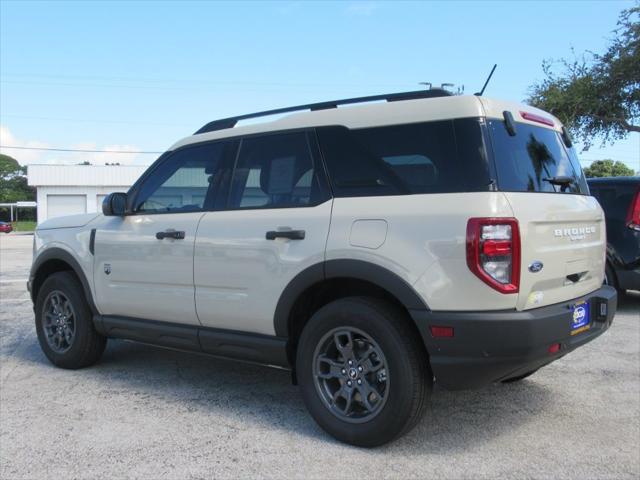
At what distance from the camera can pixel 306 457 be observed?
11.2 ft

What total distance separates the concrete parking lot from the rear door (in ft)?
2.25

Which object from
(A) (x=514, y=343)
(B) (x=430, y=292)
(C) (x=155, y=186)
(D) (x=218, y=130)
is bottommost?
(A) (x=514, y=343)

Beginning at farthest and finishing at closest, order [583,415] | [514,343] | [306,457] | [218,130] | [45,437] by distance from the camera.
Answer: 1. [218,130]
2. [583,415]
3. [45,437]
4. [306,457]
5. [514,343]

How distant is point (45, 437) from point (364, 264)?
225 cm

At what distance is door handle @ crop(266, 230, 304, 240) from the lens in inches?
146

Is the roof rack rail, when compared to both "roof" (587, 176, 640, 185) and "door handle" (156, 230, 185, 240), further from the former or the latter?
"roof" (587, 176, 640, 185)

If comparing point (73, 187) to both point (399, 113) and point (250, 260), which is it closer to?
point (250, 260)

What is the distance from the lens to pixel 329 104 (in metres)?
3.98

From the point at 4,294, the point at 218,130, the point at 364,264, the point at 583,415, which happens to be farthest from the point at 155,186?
the point at 4,294

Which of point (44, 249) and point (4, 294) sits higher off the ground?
point (44, 249)

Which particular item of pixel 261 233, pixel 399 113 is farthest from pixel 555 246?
pixel 261 233

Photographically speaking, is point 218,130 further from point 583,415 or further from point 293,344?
point 583,415

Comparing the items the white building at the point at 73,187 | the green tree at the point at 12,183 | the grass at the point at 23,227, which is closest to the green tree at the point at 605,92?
the white building at the point at 73,187

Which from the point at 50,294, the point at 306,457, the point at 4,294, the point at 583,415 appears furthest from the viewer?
the point at 4,294
